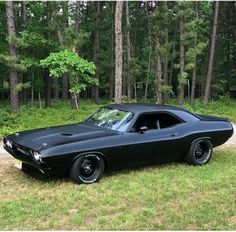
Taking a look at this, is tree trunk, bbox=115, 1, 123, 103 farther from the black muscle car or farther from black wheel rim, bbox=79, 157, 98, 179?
black wheel rim, bbox=79, 157, 98, 179

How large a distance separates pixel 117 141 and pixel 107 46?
3357 cm

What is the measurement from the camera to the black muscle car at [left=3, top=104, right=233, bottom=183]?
25.1ft

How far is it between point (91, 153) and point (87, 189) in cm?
71

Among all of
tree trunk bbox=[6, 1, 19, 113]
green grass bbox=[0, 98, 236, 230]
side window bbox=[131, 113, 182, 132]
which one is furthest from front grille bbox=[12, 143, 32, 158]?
tree trunk bbox=[6, 1, 19, 113]

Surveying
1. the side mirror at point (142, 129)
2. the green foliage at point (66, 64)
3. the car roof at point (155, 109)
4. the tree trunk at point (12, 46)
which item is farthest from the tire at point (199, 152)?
the tree trunk at point (12, 46)

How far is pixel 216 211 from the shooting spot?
6371 millimetres

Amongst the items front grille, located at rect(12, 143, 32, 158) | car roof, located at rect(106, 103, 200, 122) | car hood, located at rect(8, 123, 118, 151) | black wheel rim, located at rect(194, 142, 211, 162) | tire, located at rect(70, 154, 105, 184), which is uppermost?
car roof, located at rect(106, 103, 200, 122)

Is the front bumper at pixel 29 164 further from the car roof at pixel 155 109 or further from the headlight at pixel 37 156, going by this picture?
the car roof at pixel 155 109

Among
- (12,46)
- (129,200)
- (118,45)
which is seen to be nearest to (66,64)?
(118,45)

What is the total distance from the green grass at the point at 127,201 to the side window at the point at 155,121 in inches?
35.8

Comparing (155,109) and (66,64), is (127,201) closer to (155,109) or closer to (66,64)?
(155,109)

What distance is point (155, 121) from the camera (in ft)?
29.8

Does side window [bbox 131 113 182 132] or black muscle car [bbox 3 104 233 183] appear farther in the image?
side window [bbox 131 113 182 132]

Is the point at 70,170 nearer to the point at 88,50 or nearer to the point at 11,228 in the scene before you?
the point at 11,228
